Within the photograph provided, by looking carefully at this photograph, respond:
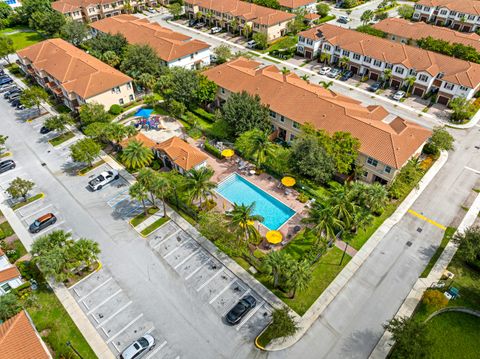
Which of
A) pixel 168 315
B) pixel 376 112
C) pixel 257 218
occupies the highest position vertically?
pixel 376 112

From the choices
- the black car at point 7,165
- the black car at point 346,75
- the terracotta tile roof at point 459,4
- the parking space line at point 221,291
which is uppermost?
the terracotta tile roof at point 459,4

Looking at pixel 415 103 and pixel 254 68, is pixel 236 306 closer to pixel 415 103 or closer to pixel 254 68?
pixel 254 68

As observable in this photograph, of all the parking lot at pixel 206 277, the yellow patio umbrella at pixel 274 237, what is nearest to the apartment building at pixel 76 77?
the parking lot at pixel 206 277

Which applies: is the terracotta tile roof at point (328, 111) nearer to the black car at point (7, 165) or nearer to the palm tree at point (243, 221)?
the palm tree at point (243, 221)

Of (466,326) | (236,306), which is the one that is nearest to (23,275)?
(236,306)

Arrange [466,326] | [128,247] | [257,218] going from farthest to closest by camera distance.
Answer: [128,247] < [257,218] < [466,326]

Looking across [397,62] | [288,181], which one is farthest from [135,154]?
[397,62]

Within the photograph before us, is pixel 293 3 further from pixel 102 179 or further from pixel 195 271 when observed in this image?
pixel 195 271

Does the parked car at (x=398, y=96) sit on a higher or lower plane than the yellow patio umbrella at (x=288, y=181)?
higher

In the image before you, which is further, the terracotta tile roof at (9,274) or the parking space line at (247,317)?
the terracotta tile roof at (9,274)
